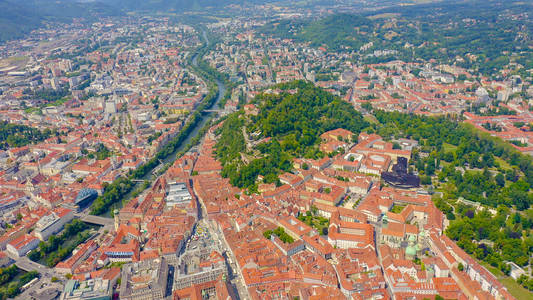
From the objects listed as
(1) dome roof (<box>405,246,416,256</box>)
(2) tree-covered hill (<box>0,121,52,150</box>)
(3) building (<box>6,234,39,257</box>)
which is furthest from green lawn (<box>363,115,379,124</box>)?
(2) tree-covered hill (<box>0,121,52,150</box>)

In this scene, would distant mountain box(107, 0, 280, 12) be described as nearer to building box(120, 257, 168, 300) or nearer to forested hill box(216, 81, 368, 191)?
forested hill box(216, 81, 368, 191)

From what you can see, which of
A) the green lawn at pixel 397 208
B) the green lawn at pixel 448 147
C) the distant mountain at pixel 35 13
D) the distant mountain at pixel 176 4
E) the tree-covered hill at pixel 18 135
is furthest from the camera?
the distant mountain at pixel 176 4

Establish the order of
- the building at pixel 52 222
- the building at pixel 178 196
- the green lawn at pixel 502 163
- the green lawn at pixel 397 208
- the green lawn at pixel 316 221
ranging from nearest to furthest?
1. the green lawn at pixel 316 221
2. the building at pixel 52 222
3. the green lawn at pixel 397 208
4. the building at pixel 178 196
5. the green lawn at pixel 502 163

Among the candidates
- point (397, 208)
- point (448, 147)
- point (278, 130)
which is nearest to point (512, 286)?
point (397, 208)

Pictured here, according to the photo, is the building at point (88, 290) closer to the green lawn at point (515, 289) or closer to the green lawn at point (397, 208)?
the green lawn at point (397, 208)

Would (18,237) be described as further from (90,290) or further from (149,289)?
(149,289)

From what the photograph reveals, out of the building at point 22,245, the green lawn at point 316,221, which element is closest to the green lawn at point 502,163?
the green lawn at point 316,221
